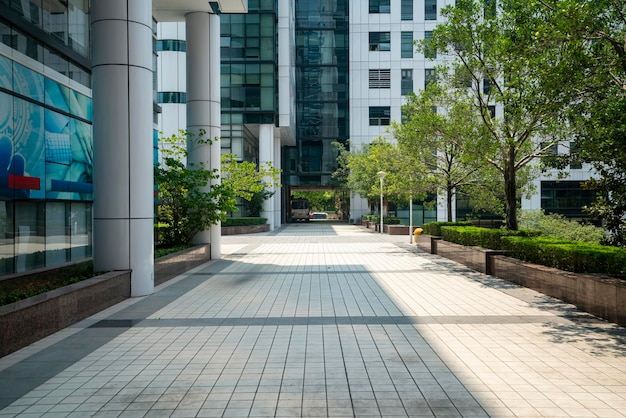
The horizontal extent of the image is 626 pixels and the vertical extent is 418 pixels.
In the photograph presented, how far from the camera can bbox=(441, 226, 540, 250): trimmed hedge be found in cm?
1642

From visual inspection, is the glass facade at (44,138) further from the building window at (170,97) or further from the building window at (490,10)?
the building window at (170,97)

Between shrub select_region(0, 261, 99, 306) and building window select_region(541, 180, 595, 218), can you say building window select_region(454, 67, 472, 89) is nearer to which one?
shrub select_region(0, 261, 99, 306)

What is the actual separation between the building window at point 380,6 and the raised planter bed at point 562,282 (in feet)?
133

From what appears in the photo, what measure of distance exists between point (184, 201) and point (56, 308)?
31.2 feet

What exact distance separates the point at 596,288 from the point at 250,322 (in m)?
6.17

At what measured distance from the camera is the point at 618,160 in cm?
986

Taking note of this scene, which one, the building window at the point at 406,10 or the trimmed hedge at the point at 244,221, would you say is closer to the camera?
the trimmed hedge at the point at 244,221

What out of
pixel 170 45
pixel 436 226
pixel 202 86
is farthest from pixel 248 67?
pixel 436 226

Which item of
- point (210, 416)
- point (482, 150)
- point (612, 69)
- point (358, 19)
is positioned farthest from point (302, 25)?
point (210, 416)

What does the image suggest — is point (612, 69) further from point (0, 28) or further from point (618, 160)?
point (0, 28)

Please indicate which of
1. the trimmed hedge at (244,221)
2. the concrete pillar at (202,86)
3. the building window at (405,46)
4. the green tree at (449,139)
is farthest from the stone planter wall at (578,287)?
the building window at (405,46)

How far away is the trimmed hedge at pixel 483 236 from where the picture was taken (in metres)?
16.4

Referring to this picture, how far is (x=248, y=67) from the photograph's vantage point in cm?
4075

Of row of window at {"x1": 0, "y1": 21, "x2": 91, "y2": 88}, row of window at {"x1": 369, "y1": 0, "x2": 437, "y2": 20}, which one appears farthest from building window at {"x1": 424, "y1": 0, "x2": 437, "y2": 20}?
row of window at {"x1": 0, "y1": 21, "x2": 91, "y2": 88}
